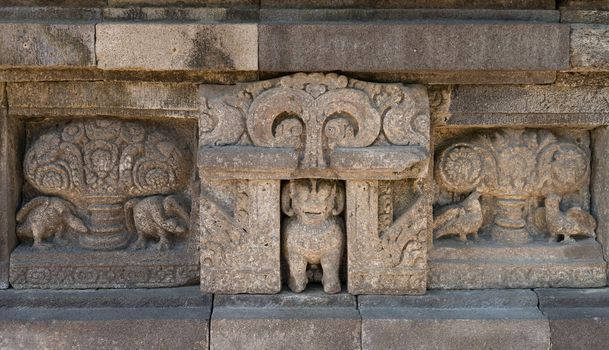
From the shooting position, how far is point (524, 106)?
150 inches

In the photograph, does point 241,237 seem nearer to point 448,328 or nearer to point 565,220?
point 448,328

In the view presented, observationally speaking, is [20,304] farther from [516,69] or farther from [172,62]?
[516,69]

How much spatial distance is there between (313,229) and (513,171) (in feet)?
3.80

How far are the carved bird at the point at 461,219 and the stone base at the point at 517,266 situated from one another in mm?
84

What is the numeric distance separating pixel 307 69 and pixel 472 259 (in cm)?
141

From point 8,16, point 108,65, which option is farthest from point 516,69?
point 8,16

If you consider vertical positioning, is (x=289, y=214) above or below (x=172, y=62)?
below

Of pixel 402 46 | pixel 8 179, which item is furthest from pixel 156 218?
pixel 402 46

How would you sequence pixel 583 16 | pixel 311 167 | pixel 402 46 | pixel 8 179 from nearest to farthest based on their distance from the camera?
pixel 402 46 → pixel 311 167 → pixel 583 16 → pixel 8 179

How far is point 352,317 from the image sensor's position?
12.0 ft

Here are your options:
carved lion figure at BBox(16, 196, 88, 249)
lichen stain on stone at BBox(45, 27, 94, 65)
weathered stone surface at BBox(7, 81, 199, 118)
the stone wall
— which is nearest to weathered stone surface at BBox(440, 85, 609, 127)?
the stone wall

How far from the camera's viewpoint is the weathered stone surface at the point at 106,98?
12.4 ft

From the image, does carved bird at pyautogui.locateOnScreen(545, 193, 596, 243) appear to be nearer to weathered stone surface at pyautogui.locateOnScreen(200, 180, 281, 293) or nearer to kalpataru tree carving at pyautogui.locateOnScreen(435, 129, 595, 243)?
kalpataru tree carving at pyautogui.locateOnScreen(435, 129, 595, 243)

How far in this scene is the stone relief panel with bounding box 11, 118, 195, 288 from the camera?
12.7ft
